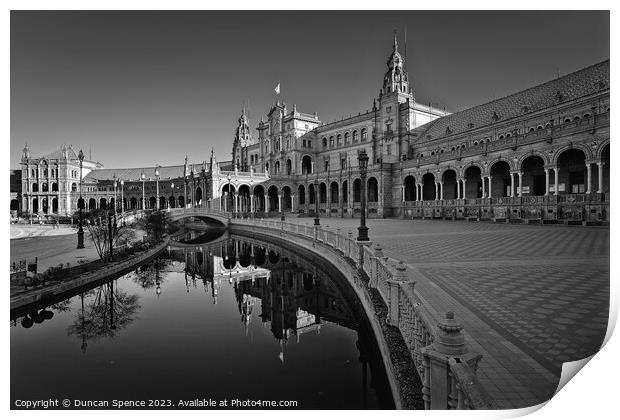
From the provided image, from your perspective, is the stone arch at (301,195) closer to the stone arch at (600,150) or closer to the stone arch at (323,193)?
the stone arch at (323,193)

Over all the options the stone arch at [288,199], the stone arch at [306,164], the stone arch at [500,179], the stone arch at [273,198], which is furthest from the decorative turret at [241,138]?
the stone arch at [500,179]

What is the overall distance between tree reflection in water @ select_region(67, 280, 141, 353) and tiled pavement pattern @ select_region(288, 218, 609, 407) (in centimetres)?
847

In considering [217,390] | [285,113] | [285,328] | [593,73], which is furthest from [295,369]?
[285,113]

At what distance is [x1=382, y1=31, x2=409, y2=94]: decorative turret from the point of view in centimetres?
4712

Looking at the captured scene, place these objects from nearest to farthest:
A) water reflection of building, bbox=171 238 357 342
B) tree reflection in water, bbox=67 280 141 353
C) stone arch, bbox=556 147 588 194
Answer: tree reflection in water, bbox=67 280 141 353 < water reflection of building, bbox=171 238 357 342 < stone arch, bbox=556 147 588 194

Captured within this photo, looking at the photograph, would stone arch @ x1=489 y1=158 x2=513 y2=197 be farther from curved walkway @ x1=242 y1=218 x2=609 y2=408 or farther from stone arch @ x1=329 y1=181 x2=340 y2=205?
stone arch @ x1=329 y1=181 x2=340 y2=205

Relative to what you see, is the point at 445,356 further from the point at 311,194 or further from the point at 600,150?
the point at 311,194

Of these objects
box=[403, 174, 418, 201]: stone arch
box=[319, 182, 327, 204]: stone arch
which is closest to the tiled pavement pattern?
box=[403, 174, 418, 201]: stone arch

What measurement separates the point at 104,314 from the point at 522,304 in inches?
452

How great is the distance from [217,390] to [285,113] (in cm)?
5591

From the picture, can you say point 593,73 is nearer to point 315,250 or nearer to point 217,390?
point 315,250

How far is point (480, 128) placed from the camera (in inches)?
1422

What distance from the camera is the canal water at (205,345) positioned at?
229 inches

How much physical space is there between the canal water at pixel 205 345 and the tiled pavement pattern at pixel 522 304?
1.90 meters
